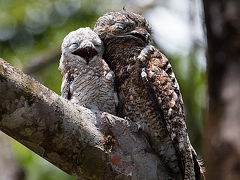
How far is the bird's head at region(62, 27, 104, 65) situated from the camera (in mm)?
3839

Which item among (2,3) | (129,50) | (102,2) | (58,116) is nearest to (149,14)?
(102,2)

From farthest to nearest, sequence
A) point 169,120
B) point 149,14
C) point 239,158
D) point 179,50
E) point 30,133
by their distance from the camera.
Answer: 1. point 149,14
2. point 179,50
3. point 169,120
4. point 30,133
5. point 239,158

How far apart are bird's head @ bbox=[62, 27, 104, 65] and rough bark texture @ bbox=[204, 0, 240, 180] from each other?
2.44m

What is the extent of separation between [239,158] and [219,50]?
323 millimetres

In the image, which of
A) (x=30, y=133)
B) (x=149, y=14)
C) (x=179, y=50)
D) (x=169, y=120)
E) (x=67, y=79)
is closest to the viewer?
(x=30, y=133)

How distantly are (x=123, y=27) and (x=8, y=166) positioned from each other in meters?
2.73

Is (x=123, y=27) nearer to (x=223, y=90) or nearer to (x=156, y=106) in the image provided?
(x=156, y=106)

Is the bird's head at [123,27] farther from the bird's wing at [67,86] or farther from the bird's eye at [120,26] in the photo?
the bird's wing at [67,86]

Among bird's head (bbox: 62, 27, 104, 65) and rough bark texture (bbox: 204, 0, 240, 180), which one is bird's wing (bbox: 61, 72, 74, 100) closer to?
bird's head (bbox: 62, 27, 104, 65)

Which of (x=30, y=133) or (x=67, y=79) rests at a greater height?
(x=30, y=133)

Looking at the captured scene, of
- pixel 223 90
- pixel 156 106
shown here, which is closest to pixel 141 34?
pixel 156 106

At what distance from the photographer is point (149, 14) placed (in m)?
8.11

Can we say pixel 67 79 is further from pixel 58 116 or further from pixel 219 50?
pixel 219 50

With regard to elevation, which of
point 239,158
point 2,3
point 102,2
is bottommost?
point 2,3
